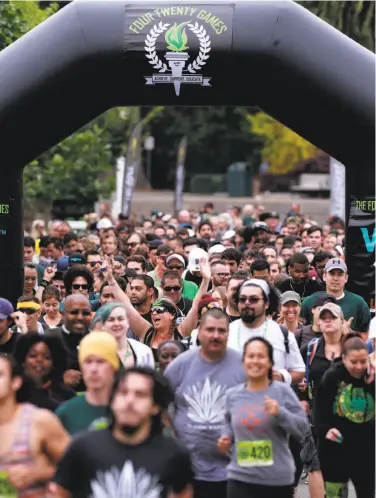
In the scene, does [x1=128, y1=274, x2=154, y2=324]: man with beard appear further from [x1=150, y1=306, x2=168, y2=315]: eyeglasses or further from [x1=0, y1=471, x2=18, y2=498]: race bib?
[x1=0, y1=471, x2=18, y2=498]: race bib

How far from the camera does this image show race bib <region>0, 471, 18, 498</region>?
25.1ft

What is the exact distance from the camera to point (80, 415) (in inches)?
321

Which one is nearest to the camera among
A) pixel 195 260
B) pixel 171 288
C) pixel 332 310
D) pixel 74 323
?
pixel 74 323

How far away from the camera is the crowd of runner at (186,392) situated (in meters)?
7.14

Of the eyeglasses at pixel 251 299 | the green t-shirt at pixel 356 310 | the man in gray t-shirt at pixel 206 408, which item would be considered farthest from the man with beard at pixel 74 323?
the green t-shirt at pixel 356 310

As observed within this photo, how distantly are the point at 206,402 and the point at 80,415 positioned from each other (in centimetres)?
118

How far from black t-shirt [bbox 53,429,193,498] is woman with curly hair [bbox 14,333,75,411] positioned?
172 centimetres

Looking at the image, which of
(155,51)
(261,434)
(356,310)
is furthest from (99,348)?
(356,310)

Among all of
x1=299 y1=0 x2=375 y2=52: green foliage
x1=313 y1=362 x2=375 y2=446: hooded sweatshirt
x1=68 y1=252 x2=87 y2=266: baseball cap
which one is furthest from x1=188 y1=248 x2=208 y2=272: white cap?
x1=299 y1=0 x2=375 y2=52: green foliage

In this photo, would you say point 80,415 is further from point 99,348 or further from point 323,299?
point 323,299

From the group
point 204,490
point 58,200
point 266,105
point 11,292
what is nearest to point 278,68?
point 266,105

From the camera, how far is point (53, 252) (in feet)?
A: 59.3

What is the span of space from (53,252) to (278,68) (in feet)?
20.8

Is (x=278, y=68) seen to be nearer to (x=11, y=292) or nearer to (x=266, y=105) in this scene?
(x=266, y=105)
